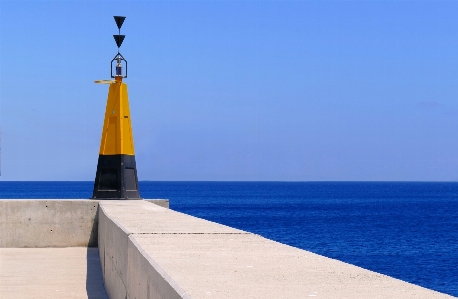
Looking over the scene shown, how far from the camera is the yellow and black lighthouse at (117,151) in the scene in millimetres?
15969

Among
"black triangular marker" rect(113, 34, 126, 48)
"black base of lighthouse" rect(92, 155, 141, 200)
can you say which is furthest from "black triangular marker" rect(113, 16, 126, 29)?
"black base of lighthouse" rect(92, 155, 141, 200)

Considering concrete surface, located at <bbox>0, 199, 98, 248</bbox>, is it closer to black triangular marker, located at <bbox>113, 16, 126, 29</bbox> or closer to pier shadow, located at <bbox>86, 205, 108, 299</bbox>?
pier shadow, located at <bbox>86, 205, 108, 299</bbox>

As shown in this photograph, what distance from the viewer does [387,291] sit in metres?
3.61

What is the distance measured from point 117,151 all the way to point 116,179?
607 mm

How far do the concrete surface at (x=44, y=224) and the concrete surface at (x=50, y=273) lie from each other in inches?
10.4

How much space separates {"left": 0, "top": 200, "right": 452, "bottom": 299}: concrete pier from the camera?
3.69 meters

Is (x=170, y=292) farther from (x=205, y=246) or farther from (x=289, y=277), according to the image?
(x=205, y=246)

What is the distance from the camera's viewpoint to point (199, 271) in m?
4.40

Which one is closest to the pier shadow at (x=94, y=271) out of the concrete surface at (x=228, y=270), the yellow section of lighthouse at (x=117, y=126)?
the concrete surface at (x=228, y=270)

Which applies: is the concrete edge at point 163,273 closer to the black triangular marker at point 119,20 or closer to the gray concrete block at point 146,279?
the gray concrete block at point 146,279

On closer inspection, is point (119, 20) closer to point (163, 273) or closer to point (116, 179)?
point (116, 179)

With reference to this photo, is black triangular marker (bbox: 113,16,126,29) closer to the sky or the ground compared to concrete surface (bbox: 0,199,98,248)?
closer to the sky

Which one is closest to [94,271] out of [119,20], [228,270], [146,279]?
[146,279]

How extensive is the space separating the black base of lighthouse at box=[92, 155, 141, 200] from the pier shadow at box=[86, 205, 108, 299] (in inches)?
63.8
